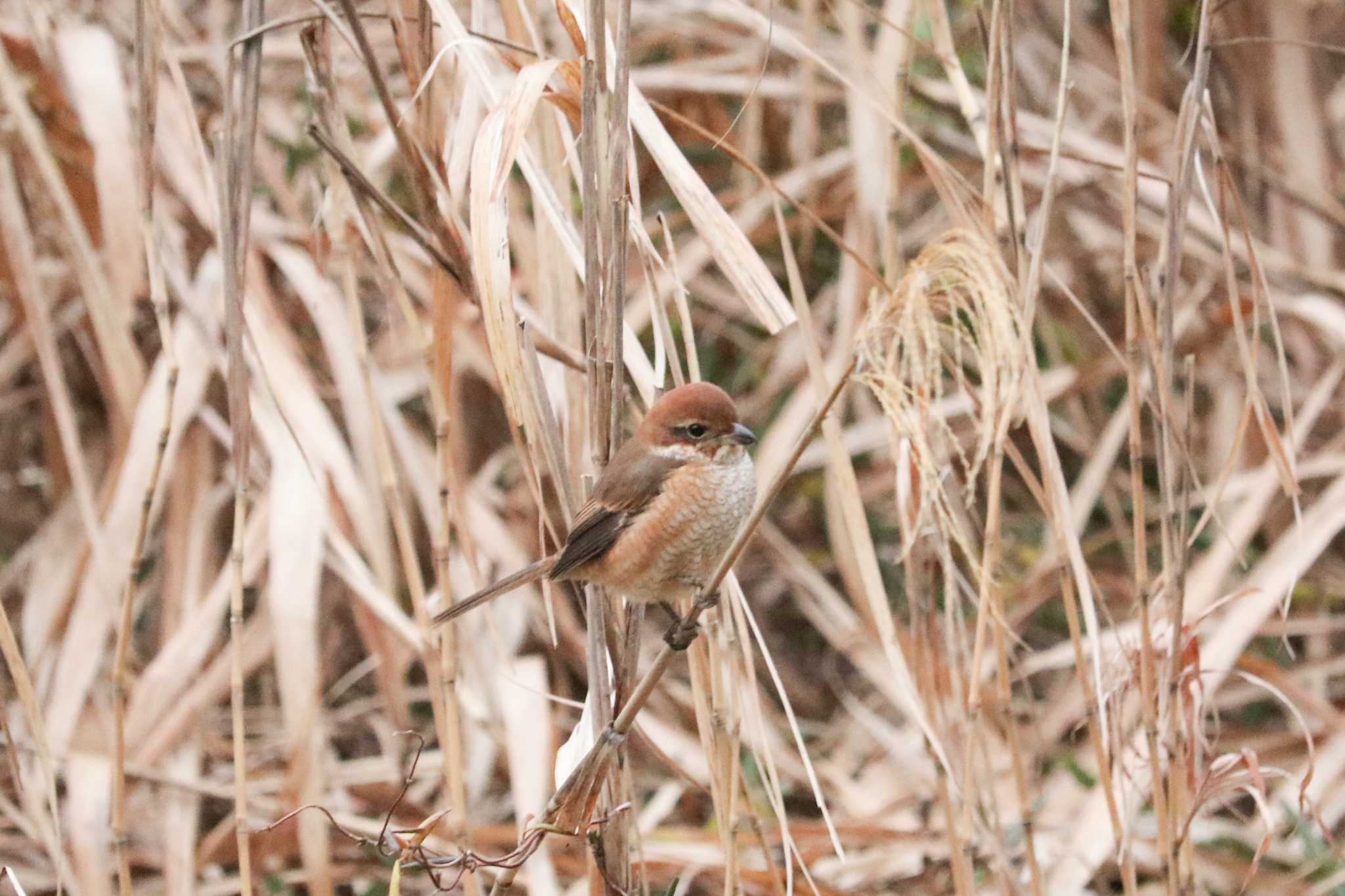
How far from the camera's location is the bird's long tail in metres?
1.95

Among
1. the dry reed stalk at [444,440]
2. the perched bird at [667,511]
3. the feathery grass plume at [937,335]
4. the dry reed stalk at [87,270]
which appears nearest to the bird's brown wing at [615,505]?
the perched bird at [667,511]

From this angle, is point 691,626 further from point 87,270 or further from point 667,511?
point 87,270

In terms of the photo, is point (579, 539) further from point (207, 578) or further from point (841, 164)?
point (841, 164)

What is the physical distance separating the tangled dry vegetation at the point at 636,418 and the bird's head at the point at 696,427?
63mm

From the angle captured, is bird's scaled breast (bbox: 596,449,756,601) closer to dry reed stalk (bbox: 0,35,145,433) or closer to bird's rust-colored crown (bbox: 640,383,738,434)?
bird's rust-colored crown (bbox: 640,383,738,434)

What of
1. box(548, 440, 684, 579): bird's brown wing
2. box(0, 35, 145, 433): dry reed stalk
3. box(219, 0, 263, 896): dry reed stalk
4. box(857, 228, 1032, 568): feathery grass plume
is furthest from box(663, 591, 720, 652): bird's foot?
box(0, 35, 145, 433): dry reed stalk

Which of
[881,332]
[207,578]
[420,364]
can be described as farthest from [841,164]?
[881,332]

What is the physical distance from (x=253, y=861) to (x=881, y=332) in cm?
186

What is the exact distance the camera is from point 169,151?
330cm

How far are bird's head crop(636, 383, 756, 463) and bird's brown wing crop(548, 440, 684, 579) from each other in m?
0.03

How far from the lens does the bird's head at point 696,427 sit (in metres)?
2.10

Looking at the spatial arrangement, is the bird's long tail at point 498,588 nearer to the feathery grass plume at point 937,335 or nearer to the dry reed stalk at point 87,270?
the feathery grass plume at point 937,335

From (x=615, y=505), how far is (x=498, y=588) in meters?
0.22

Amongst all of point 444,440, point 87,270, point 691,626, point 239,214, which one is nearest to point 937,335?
point 691,626
